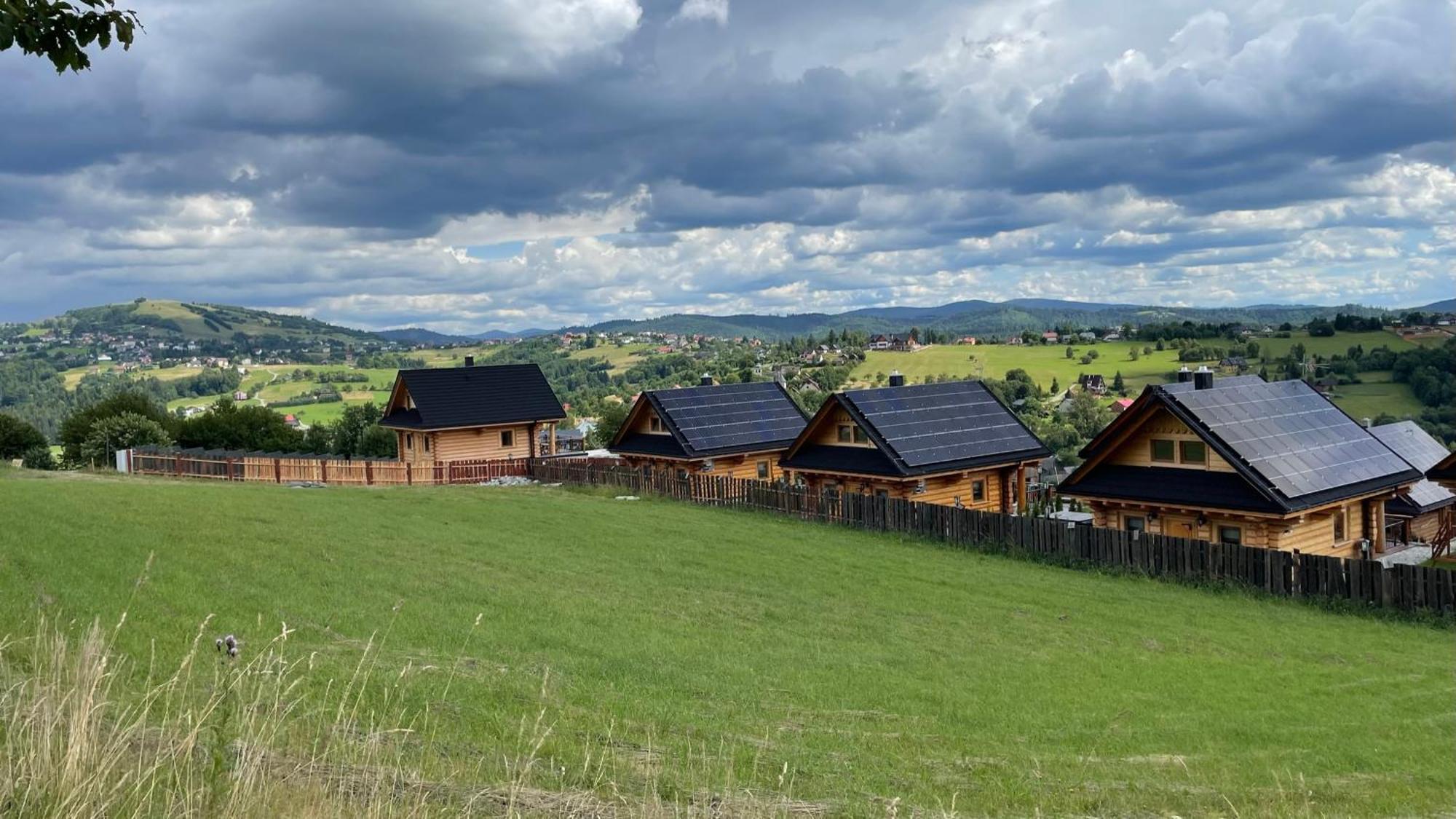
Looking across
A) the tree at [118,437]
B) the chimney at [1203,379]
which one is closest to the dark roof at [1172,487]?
the chimney at [1203,379]

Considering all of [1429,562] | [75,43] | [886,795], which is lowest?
[1429,562]

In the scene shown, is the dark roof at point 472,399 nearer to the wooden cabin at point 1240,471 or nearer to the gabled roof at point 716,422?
the gabled roof at point 716,422

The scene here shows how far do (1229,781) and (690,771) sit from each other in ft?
18.9

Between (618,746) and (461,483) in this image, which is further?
(461,483)

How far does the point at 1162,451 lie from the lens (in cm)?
2845

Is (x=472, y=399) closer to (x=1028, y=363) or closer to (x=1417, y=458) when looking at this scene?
(x=1417, y=458)

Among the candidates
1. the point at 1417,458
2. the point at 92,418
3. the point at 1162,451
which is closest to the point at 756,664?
the point at 1162,451

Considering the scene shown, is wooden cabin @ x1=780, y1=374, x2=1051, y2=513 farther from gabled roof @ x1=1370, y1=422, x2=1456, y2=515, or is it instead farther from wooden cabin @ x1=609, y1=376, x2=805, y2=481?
gabled roof @ x1=1370, y1=422, x2=1456, y2=515

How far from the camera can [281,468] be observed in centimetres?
4238

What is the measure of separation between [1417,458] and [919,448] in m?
19.9

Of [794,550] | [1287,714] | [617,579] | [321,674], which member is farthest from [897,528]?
[321,674]

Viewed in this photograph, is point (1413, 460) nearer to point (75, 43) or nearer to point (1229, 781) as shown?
point (1229, 781)

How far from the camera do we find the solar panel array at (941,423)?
1378 inches

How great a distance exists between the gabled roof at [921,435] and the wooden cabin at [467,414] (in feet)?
58.5
